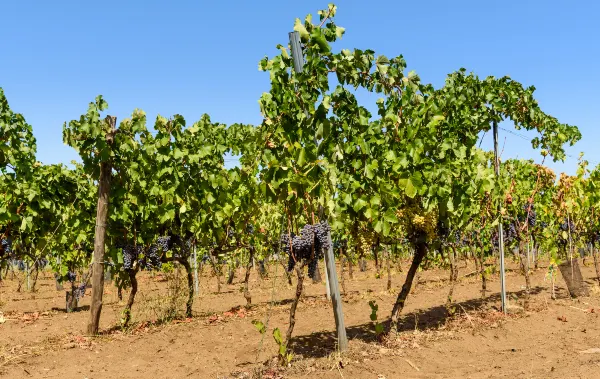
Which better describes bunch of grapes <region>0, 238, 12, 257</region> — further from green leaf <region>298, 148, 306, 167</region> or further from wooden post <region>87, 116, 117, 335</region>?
green leaf <region>298, 148, 306, 167</region>

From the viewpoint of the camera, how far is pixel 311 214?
17.3 feet

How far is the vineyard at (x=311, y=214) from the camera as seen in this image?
17.0ft

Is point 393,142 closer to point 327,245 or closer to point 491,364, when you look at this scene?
point 327,245

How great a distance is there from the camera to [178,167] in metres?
8.18

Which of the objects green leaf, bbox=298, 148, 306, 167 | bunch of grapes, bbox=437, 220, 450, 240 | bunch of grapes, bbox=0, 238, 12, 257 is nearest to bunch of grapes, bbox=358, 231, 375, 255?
bunch of grapes, bbox=437, 220, 450, 240

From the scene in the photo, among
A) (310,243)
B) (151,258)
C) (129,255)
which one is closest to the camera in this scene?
(310,243)

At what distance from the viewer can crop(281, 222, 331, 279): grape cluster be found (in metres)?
5.00

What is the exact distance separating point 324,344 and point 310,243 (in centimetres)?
246

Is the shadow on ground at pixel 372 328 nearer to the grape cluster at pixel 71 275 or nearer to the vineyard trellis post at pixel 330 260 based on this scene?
the vineyard trellis post at pixel 330 260

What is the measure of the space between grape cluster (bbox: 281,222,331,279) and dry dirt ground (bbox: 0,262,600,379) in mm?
392

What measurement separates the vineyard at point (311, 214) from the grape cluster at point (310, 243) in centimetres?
2

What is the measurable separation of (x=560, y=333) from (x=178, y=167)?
6.28m

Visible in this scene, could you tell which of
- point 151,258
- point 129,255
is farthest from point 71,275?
point 129,255

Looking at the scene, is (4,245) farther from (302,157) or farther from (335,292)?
(302,157)
